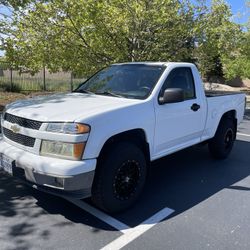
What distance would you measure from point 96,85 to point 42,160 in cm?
202

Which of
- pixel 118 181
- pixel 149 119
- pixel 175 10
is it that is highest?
pixel 175 10

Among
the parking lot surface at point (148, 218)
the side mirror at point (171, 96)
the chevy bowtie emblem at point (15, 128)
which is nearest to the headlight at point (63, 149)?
the chevy bowtie emblem at point (15, 128)

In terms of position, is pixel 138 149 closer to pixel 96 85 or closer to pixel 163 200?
pixel 163 200

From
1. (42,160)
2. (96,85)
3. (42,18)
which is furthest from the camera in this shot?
(42,18)

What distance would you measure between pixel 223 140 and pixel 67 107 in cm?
341

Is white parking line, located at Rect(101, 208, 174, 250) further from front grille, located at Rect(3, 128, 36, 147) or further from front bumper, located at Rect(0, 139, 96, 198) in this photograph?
front grille, located at Rect(3, 128, 36, 147)

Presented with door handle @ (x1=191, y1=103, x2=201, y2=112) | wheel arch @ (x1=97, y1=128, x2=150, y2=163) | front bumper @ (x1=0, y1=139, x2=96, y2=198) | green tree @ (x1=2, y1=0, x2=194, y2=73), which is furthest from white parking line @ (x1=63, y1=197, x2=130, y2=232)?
green tree @ (x1=2, y1=0, x2=194, y2=73)

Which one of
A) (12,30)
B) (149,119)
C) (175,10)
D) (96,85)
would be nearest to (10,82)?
(12,30)

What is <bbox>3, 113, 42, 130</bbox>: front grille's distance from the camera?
381 cm

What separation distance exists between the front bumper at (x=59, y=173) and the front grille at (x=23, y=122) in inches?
12.8

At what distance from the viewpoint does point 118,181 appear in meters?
4.09

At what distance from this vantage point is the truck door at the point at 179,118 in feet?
15.2

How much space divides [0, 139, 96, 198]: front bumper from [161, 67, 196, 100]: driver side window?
74.2 inches

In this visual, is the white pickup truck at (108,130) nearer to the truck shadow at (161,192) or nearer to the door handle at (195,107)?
the door handle at (195,107)
